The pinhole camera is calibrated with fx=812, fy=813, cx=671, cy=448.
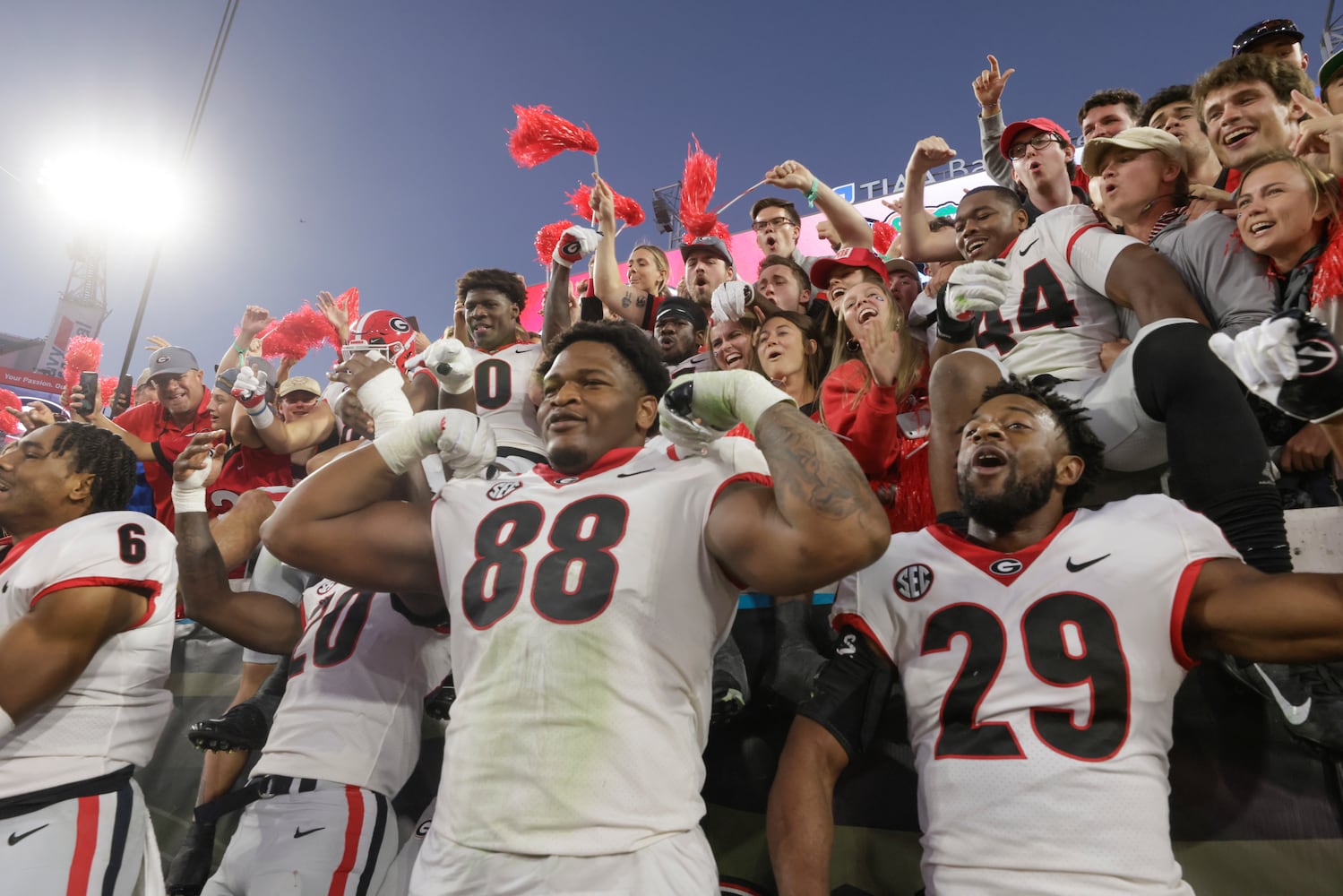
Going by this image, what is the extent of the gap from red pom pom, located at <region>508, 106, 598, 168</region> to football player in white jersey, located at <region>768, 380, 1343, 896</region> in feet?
14.5

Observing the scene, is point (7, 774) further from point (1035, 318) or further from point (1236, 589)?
point (1035, 318)

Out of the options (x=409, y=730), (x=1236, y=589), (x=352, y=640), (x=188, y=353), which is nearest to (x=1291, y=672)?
(x=1236, y=589)

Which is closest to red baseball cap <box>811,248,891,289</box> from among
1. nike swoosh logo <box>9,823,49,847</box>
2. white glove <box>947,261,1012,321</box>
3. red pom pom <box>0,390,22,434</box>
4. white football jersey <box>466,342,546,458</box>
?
white glove <box>947,261,1012,321</box>

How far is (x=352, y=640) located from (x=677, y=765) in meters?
1.70

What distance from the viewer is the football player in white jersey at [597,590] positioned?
71.0 inches

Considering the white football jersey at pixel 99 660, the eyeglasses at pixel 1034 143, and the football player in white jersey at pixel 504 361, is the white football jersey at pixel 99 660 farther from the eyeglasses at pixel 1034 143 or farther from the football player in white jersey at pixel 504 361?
the eyeglasses at pixel 1034 143

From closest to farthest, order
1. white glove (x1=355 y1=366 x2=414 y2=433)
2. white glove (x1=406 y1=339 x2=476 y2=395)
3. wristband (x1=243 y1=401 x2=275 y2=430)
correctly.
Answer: white glove (x1=355 y1=366 x2=414 y2=433), white glove (x1=406 y1=339 x2=476 y2=395), wristband (x1=243 y1=401 x2=275 y2=430)

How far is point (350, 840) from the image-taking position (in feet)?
8.86

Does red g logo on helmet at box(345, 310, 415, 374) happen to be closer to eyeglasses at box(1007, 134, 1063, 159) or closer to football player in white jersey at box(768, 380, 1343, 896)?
eyeglasses at box(1007, 134, 1063, 159)

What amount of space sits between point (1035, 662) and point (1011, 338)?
1.77 metres

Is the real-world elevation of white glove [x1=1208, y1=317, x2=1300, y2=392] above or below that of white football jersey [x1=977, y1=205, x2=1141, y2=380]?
below

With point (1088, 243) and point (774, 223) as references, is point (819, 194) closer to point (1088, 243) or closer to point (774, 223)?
point (774, 223)

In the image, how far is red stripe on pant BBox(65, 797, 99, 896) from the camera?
2.56 meters

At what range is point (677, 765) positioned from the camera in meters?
1.91
